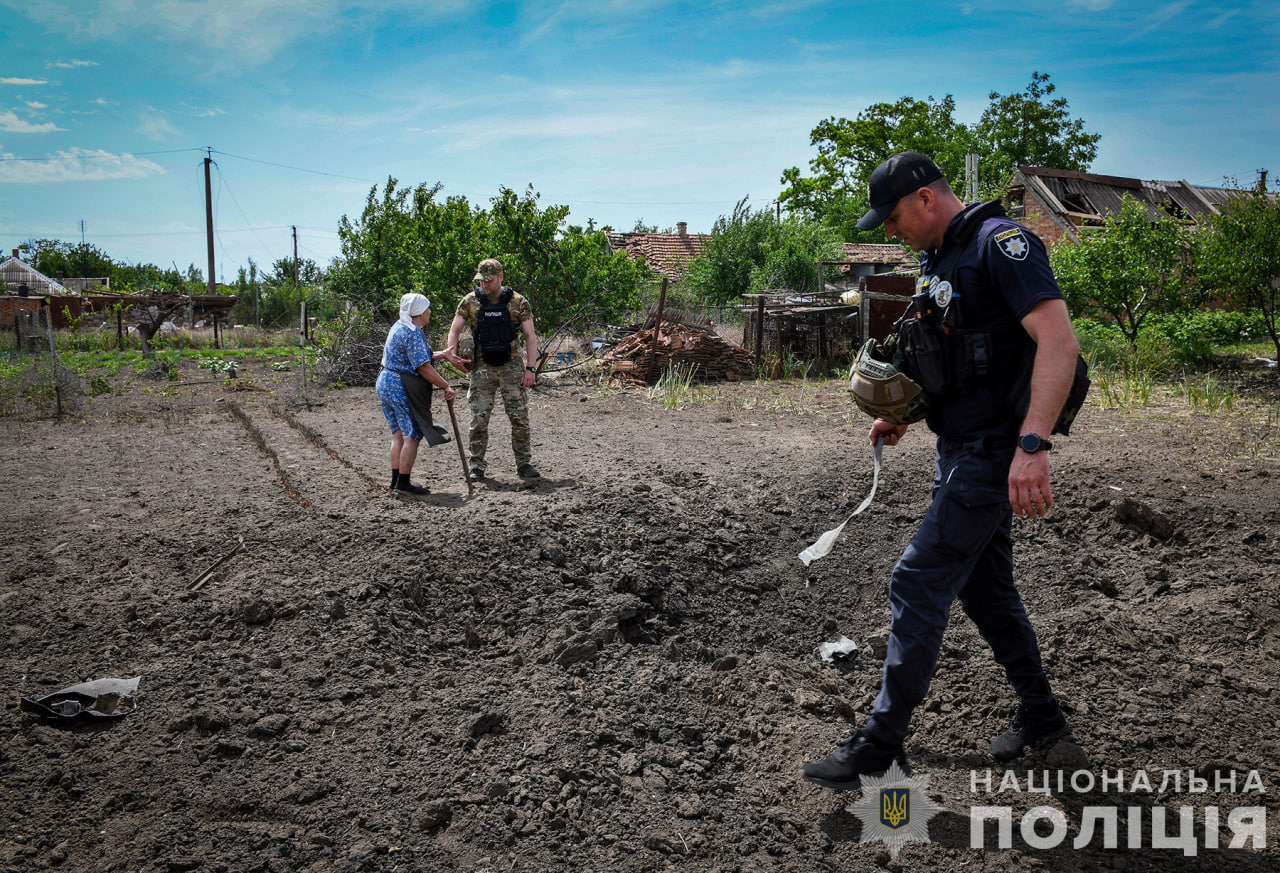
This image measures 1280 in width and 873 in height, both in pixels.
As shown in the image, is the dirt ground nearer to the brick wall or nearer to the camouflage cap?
the camouflage cap

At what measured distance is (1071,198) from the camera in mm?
27391

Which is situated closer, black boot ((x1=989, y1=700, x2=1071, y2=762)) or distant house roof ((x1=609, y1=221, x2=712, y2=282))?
black boot ((x1=989, y1=700, x2=1071, y2=762))

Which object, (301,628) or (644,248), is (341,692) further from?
(644,248)

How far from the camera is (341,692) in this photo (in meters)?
3.51

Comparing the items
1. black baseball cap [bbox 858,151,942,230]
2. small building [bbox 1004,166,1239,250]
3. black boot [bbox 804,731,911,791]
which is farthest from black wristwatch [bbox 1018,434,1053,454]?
small building [bbox 1004,166,1239,250]

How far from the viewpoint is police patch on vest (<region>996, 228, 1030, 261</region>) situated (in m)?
2.41

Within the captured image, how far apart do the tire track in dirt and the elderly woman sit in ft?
1.32

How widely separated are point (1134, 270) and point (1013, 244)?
13162 millimetres

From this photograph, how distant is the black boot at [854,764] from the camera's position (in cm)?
256

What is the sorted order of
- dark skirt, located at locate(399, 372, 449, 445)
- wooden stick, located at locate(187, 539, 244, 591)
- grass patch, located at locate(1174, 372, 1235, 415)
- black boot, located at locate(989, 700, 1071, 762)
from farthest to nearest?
1. grass patch, located at locate(1174, 372, 1235, 415)
2. dark skirt, located at locate(399, 372, 449, 445)
3. wooden stick, located at locate(187, 539, 244, 591)
4. black boot, located at locate(989, 700, 1071, 762)

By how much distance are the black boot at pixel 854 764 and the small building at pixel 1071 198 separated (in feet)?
88.5

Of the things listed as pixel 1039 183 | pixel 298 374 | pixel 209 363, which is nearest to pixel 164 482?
pixel 298 374

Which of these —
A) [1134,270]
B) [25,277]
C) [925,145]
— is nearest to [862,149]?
[925,145]

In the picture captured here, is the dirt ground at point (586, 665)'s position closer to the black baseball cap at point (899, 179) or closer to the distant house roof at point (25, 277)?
the black baseball cap at point (899, 179)
